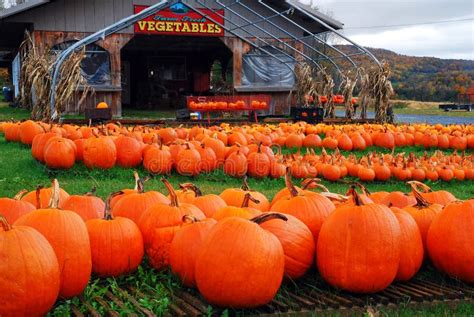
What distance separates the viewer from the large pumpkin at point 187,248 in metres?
3.14

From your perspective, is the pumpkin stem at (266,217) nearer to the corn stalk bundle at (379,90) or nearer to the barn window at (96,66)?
the corn stalk bundle at (379,90)

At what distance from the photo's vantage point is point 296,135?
34.6ft

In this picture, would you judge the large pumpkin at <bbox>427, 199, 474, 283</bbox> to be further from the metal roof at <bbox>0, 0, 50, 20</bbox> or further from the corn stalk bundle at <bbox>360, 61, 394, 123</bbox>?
the metal roof at <bbox>0, 0, 50, 20</bbox>

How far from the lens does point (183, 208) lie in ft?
11.7

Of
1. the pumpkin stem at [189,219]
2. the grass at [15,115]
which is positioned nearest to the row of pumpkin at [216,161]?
the pumpkin stem at [189,219]

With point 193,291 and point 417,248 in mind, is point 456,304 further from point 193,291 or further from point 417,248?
point 193,291

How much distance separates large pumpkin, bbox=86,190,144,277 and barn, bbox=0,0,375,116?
13.2 metres

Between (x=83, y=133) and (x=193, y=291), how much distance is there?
668cm

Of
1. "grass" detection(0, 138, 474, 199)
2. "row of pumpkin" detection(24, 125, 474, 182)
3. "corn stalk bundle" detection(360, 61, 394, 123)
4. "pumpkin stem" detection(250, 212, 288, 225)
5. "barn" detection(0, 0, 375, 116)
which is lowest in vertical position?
"grass" detection(0, 138, 474, 199)

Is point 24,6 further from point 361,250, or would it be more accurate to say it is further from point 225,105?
point 361,250

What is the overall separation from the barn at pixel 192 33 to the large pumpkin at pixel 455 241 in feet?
44.5

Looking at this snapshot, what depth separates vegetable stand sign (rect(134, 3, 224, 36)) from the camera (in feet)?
69.1

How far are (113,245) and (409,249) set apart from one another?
5.67 ft

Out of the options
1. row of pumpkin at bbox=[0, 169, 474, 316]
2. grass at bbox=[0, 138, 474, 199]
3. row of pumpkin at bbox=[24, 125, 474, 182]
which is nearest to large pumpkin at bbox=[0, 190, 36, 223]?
row of pumpkin at bbox=[0, 169, 474, 316]
